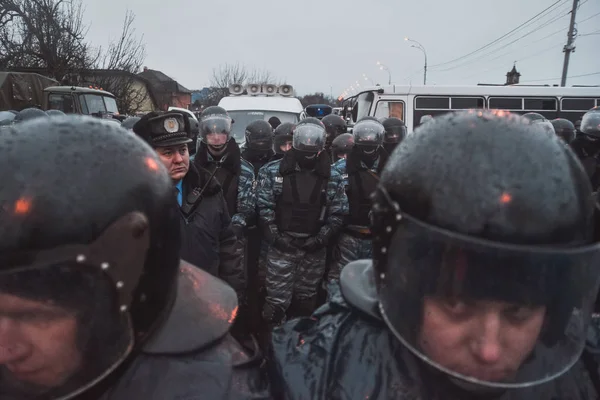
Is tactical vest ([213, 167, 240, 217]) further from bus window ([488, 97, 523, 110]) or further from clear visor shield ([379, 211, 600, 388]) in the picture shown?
bus window ([488, 97, 523, 110])

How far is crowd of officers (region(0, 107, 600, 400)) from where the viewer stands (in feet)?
3.34

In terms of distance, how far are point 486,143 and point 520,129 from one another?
12cm

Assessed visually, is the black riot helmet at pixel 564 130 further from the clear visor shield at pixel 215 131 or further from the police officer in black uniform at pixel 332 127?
the clear visor shield at pixel 215 131

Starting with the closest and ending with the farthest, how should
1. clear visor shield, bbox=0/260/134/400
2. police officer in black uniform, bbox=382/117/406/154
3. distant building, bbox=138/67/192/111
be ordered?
1. clear visor shield, bbox=0/260/134/400
2. police officer in black uniform, bbox=382/117/406/154
3. distant building, bbox=138/67/192/111

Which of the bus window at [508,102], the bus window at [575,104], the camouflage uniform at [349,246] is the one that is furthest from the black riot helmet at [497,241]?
the bus window at [575,104]

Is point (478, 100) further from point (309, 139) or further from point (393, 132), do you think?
point (309, 139)

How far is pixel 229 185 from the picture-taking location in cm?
432

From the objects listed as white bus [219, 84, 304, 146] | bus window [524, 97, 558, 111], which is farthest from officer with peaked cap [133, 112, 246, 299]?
bus window [524, 97, 558, 111]

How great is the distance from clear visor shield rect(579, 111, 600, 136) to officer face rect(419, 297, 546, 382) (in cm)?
534

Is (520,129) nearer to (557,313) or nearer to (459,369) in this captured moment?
(557,313)

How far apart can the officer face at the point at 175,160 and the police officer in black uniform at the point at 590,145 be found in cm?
415

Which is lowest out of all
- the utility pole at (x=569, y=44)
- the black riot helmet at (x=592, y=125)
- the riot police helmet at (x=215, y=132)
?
the black riot helmet at (x=592, y=125)

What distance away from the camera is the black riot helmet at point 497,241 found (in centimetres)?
105

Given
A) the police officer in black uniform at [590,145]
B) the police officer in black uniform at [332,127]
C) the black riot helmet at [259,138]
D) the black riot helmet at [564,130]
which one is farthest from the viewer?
the police officer in black uniform at [332,127]
